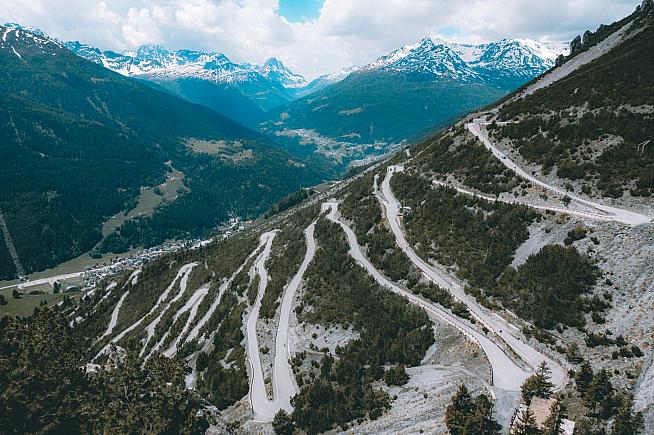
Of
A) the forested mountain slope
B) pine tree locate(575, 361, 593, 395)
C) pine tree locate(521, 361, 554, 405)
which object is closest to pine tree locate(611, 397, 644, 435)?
the forested mountain slope

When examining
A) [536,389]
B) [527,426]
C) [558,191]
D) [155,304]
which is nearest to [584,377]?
[536,389]

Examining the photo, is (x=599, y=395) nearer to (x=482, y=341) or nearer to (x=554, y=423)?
(x=554, y=423)

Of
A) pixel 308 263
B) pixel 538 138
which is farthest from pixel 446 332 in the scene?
pixel 538 138

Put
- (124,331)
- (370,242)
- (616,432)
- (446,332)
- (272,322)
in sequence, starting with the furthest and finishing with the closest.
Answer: (124,331) → (370,242) → (272,322) → (446,332) → (616,432)

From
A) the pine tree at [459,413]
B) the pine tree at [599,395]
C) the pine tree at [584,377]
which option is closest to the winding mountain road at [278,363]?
the pine tree at [459,413]

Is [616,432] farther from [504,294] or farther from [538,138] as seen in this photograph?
[538,138]

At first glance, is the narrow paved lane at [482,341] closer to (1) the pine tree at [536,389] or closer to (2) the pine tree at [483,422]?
(1) the pine tree at [536,389]
